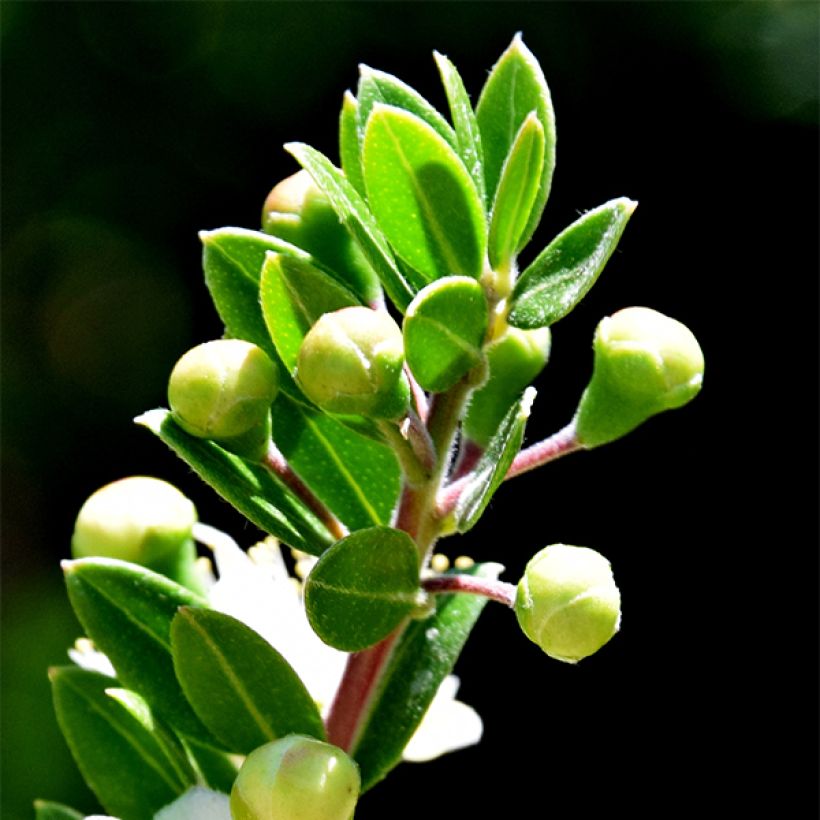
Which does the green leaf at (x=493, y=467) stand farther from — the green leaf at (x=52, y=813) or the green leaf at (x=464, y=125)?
the green leaf at (x=52, y=813)

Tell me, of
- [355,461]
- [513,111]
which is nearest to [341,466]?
[355,461]

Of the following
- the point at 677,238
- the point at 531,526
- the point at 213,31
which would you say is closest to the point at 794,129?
the point at 677,238

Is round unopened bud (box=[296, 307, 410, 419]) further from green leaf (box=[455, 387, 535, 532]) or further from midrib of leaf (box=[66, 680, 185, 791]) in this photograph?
midrib of leaf (box=[66, 680, 185, 791])

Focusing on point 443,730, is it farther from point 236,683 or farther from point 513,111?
point 513,111

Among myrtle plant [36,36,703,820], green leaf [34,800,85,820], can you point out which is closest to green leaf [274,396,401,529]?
myrtle plant [36,36,703,820]

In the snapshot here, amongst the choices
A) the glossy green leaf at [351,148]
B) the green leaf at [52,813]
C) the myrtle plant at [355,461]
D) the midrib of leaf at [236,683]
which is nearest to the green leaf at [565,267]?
the myrtle plant at [355,461]

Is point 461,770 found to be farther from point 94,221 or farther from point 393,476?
point 393,476
